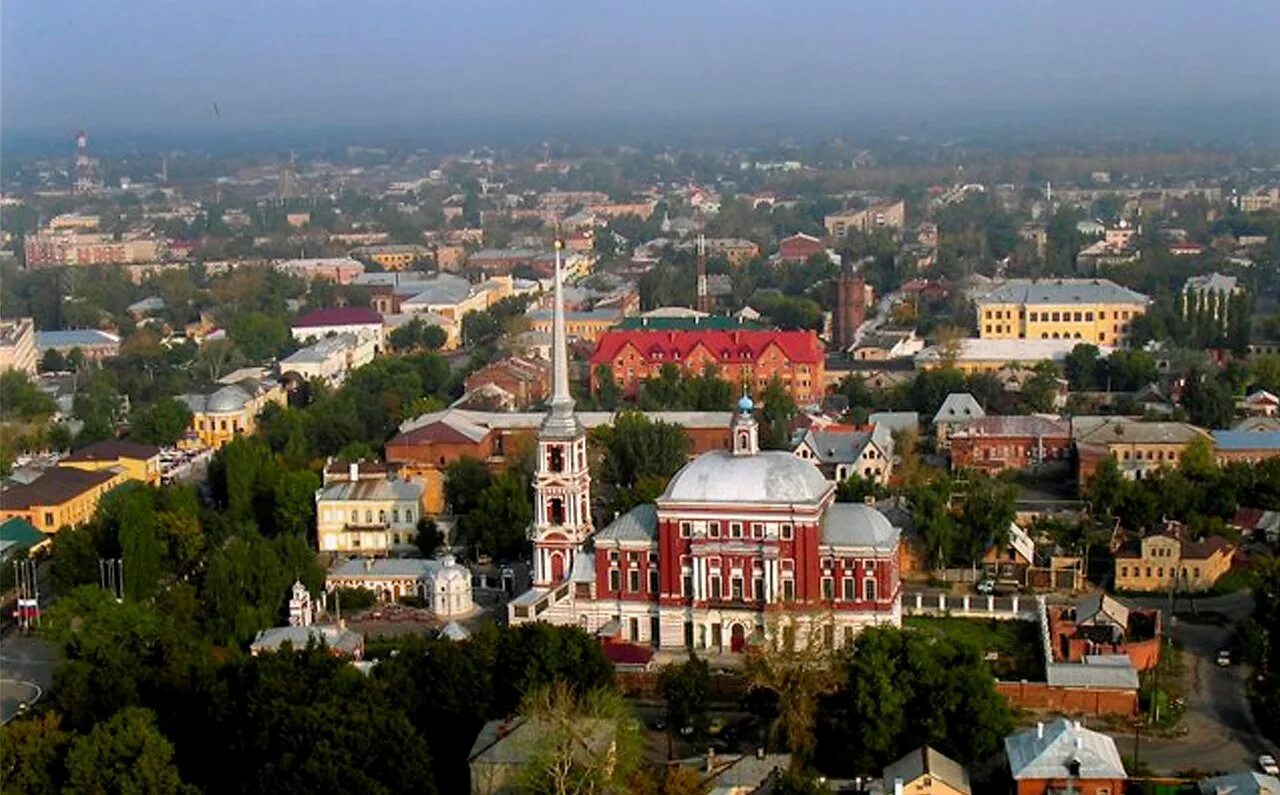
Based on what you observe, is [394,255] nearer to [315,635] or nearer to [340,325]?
[340,325]

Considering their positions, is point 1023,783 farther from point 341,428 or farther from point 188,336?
point 188,336

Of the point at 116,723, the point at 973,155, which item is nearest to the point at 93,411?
the point at 116,723

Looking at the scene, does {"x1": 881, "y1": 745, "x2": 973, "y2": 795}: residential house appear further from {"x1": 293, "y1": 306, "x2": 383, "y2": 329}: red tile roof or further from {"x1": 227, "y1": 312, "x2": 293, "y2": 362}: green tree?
{"x1": 293, "y1": 306, "x2": 383, "y2": 329}: red tile roof

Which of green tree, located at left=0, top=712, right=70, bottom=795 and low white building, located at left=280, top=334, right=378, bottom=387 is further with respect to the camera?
low white building, located at left=280, top=334, right=378, bottom=387

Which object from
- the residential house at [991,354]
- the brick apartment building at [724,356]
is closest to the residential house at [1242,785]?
the brick apartment building at [724,356]

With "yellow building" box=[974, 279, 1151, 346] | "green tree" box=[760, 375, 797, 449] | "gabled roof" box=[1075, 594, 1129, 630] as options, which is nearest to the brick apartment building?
"green tree" box=[760, 375, 797, 449]

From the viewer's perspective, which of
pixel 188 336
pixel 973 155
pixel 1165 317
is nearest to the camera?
pixel 1165 317

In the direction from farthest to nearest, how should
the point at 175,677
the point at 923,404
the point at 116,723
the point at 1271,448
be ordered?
the point at 923,404
the point at 1271,448
the point at 175,677
the point at 116,723
